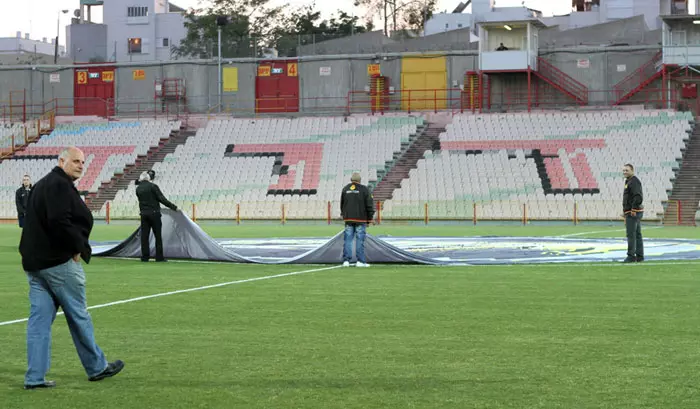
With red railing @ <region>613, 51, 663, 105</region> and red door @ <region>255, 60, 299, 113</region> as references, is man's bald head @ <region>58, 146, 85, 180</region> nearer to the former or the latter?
red railing @ <region>613, 51, 663, 105</region>

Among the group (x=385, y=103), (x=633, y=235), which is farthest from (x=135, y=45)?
(x=633, y=235)

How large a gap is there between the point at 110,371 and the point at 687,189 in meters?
40.0

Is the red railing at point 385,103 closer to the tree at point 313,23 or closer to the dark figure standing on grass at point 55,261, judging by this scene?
the tree at point 313,23

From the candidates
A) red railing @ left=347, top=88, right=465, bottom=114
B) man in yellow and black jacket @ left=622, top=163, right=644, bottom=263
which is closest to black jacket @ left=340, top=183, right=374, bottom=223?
man in yellow and black jacket @ left=622, top=163, right=644, bottom=263

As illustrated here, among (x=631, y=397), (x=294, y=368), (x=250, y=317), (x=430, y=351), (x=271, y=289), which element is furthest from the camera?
(x=271, y=289)

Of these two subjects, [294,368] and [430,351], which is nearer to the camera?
[294,368]

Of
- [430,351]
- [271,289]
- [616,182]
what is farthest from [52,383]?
[616,182]

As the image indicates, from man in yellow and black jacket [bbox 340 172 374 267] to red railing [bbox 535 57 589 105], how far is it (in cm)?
3839

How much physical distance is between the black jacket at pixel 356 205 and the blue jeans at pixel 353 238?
0.48ft

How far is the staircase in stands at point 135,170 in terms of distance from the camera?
5181 centimetres

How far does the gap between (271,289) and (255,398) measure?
7.92 m

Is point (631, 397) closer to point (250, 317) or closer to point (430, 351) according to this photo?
point (430, 351)

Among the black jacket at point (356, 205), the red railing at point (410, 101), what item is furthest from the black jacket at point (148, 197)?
the red railing at point (410, 101)

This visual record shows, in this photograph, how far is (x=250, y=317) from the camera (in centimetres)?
1252
